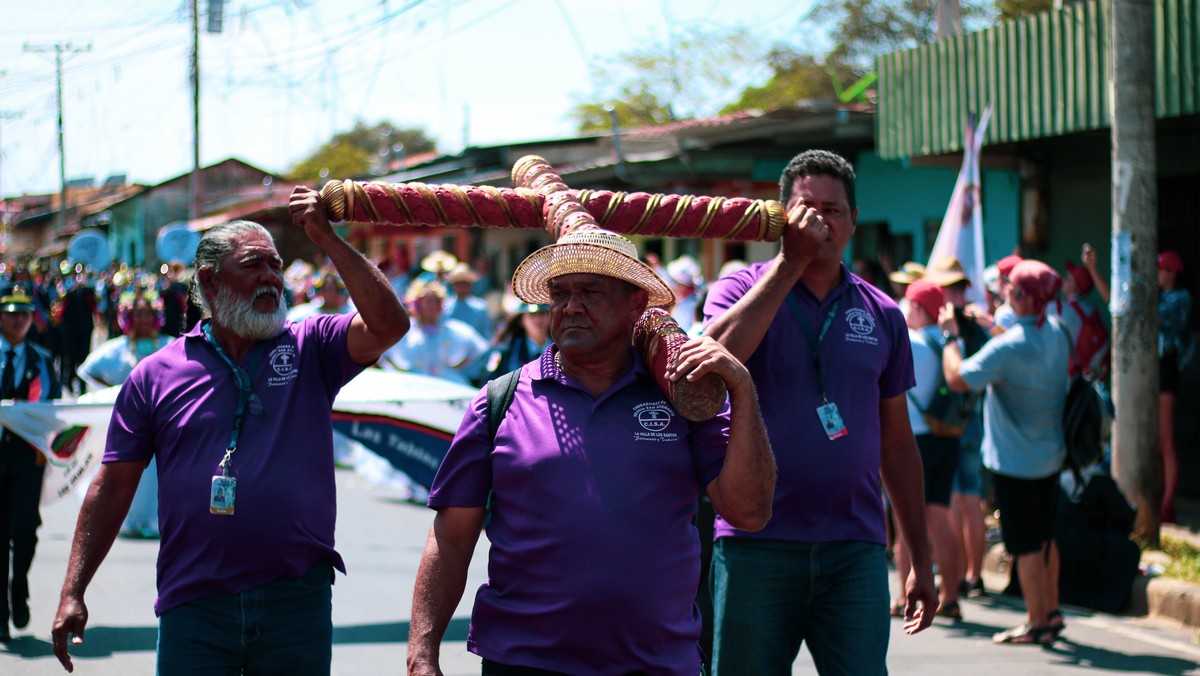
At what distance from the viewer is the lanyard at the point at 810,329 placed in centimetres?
407

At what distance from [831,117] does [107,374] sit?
7729 millimetres

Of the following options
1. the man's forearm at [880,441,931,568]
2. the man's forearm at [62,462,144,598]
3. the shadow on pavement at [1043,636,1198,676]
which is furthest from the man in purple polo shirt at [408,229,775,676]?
the shadow on pavement at [1043,636,1198,676]

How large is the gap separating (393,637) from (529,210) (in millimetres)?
→ 4468

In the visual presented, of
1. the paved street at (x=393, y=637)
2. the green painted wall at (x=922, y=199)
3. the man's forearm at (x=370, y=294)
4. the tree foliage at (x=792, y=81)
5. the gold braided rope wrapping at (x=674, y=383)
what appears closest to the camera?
the gold braided rope wrapping at (x=674, y=383)

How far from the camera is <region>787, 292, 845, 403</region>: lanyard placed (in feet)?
13.4

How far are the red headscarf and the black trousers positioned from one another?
215 inches

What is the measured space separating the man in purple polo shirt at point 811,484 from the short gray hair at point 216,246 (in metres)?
1.52

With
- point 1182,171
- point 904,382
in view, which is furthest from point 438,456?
point 1182,171

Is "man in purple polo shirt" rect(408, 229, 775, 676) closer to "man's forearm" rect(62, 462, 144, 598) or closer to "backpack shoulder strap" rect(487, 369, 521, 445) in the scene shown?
"backpack shoulder strap" rect(487, 369, 521, 445)

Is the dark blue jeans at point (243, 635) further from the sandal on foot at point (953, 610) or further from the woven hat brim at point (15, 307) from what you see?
the sandal on foot at point (953, 610)

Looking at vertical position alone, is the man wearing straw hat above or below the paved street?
above

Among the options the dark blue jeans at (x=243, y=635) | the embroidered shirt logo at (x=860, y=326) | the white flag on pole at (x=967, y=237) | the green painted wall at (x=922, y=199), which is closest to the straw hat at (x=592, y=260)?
the embroidered shirt logo at (x=860, y=326)

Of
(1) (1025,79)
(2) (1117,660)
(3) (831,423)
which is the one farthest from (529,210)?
(1) (1025,79)

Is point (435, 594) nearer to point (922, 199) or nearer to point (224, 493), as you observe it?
point (224, 493)
